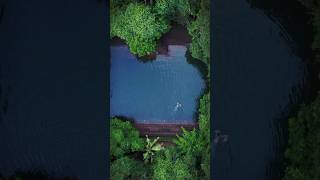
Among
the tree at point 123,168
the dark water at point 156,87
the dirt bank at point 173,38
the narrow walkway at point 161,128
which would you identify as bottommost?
the tree at point 123,168

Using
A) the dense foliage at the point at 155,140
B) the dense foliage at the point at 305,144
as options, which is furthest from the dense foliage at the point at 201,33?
the dense foliage at the point at 305,144
